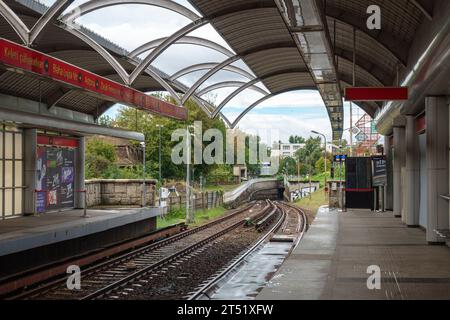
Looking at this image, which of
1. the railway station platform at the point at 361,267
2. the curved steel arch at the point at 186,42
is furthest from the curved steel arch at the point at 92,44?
the railway station platform at the point at 361,267

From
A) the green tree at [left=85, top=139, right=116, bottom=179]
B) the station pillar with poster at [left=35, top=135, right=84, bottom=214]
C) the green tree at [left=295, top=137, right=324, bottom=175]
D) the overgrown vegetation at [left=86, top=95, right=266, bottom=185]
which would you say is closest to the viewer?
the station pillar with poster at [left=35, top=135, right=84, bottom=214]

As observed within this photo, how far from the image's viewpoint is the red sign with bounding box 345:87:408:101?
37.7ft

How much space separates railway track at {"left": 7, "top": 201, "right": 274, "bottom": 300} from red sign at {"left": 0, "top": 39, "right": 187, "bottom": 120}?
453 cm

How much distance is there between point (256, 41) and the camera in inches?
728

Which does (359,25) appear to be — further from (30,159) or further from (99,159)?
(99,159)

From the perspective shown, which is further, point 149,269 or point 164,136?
point 164,136

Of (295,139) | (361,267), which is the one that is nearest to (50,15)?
(361,267)

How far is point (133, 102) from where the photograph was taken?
16078 mm

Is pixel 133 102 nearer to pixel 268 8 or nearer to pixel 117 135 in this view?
pixel 117 135

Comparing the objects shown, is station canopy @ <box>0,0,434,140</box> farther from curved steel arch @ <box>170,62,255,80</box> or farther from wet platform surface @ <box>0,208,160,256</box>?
wet platform surface @ <box>0,208,160,256</box>

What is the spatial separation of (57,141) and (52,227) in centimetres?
624

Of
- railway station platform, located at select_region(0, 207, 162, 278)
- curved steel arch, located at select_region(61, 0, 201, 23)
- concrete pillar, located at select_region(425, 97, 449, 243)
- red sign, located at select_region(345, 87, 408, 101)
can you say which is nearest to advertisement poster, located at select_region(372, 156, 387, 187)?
railway station platform, located at select_region(0, 207, 162, 278)
